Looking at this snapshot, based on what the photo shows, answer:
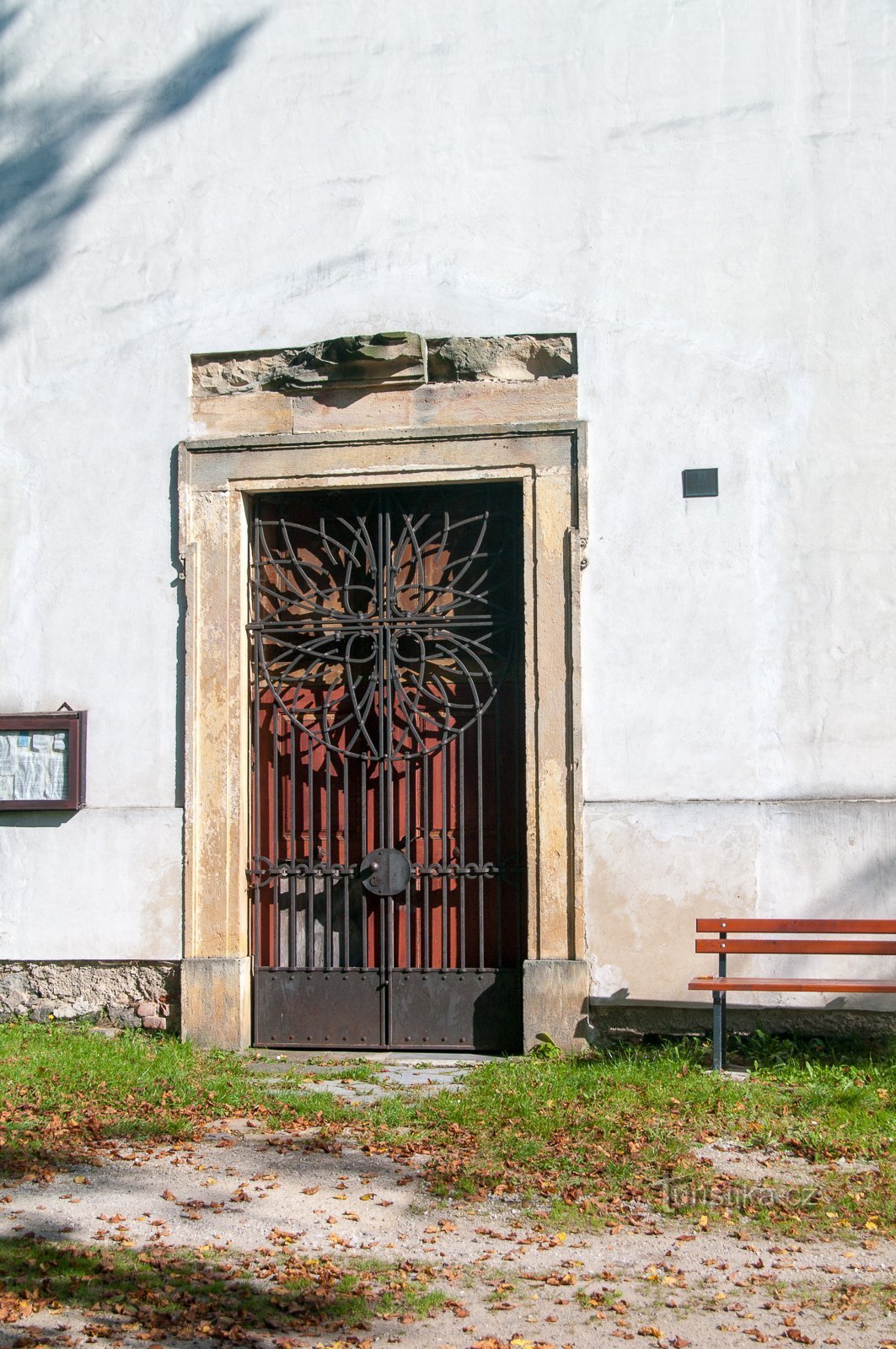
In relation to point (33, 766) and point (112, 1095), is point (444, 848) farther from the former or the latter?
point (33, 766)

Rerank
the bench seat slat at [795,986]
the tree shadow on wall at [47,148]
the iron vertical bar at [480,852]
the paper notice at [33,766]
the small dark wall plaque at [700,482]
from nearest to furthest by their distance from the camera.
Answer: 1. the bench seat slat at [795,986]
2. the small dark wall plaque at [700,482]
3. the iron vertical bar at [480,852]
4. the paper notice at [33,766]
5. the tree shadow on wall at [47,148]

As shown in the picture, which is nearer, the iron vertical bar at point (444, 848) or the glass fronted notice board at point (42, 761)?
the iron vertical bar at point (444, 848)

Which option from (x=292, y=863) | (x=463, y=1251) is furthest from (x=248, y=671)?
(x=463, y=1251)

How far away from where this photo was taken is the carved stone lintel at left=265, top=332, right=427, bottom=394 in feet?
21.8

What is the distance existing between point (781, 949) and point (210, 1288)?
10.4 feet

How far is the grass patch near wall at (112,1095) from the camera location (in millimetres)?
4953

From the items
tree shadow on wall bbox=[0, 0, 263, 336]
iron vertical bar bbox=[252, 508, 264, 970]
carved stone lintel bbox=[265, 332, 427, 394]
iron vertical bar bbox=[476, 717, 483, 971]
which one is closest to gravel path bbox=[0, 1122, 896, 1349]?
iron vertical bar bbox=[476, 717, 483, 971]

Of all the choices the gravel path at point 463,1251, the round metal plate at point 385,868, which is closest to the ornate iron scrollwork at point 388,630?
the round metal plate at point 385,868

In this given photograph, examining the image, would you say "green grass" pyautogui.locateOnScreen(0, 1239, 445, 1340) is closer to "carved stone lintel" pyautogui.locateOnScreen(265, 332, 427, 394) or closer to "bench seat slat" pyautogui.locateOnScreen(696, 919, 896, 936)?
"bench seat slat" pyautogui.locateOnScreen(696, 919, 896, 936)

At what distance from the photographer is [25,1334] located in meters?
3.23

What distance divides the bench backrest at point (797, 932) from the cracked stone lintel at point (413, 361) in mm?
2699

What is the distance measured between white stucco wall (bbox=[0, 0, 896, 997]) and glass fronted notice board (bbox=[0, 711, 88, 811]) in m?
0.11

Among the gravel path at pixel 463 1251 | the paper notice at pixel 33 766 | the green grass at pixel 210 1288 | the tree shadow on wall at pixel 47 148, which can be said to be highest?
the tree shadow on wall at pixel 47 148

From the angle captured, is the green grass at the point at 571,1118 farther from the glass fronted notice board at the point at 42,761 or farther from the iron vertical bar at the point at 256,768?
the glass fronted notice board at the point at 42,761
